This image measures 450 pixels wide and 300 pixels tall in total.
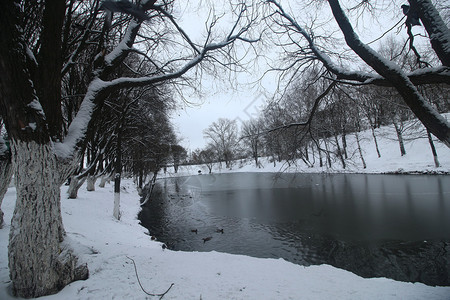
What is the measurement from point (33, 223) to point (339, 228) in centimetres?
1063

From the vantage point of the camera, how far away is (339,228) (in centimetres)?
987

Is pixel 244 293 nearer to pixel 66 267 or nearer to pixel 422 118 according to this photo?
pixel 66 267

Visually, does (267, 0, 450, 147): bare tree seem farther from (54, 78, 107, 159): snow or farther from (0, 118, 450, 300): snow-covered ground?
(54, 78, 107, 159): snow

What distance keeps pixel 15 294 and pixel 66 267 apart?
21.6 inches

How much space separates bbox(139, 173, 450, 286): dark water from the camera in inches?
269

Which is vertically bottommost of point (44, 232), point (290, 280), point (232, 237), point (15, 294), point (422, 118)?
point (232, 237)

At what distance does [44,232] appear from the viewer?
2.82 metres

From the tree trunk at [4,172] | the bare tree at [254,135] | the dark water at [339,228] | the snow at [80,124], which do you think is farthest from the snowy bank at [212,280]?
the bare tree at [254,135]

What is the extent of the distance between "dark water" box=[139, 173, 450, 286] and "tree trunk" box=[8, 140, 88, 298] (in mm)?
4334

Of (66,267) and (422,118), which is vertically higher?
(422,118)

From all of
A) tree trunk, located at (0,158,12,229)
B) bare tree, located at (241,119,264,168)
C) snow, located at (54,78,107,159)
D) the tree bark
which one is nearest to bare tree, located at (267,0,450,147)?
the tree bark

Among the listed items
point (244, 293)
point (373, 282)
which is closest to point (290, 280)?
point (244, 293)

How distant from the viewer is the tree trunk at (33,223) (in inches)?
108

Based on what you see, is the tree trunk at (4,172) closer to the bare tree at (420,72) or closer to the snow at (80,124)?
the snow at (80,124)
